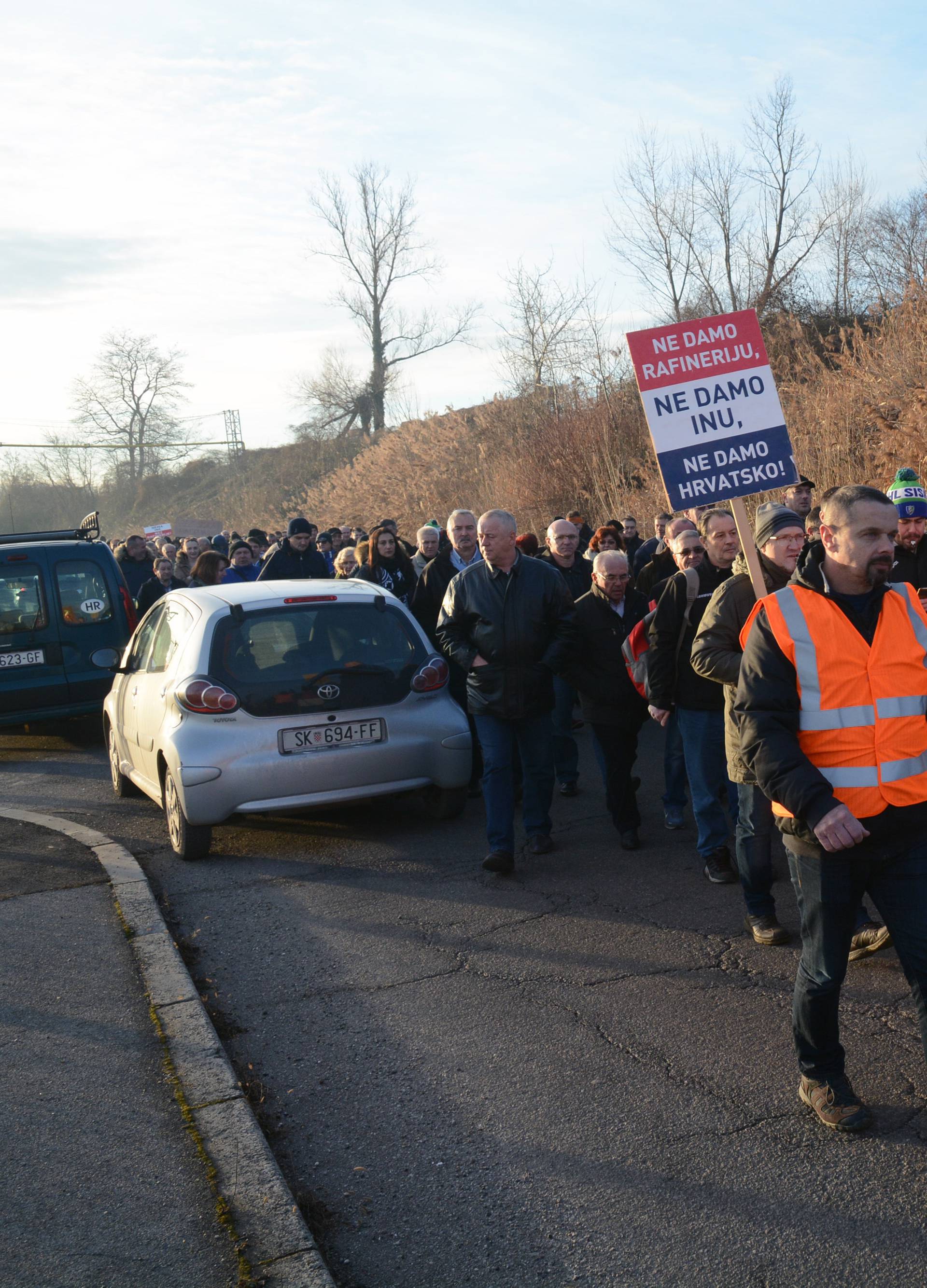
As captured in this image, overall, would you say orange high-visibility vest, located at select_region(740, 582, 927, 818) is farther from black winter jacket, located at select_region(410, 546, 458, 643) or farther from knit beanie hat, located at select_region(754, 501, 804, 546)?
black winter jacket, located at select_region(410, 546, 458, 643)

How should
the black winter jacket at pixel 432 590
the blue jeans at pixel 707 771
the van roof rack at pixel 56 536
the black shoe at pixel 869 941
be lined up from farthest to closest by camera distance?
1. the van roof rack at pixel 56 536
2. the black winter jacket at pixel 432 590
3. the blue jeans at pixel 707 771
4. the black shoe at pixel 869 941

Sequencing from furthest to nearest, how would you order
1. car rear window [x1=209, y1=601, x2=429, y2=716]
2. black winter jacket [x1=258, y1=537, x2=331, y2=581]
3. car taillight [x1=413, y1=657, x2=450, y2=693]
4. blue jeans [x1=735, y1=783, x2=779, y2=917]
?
black winter jacket [x1=258, y1=537, x2=331, y2=581] < car taillight [x1=413, y1=657, x2=450, y2=693] < car rear window [x1=209, y1=601, x2=429, y2=716] < blue jeans [x1=735, y1=783, x2=779, y2=917]

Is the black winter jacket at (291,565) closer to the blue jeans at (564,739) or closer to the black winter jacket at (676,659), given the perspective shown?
the blue jeans at (564,739)

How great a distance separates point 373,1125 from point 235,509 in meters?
71.3

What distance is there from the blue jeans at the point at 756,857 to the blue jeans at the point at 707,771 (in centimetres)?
83

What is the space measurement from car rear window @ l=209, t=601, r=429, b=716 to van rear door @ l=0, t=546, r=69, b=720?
4.95 meters

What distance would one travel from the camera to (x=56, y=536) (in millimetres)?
13562

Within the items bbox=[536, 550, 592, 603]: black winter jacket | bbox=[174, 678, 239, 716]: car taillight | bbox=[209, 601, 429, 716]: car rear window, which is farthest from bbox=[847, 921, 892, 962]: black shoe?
bbox=[536, 550, 592, 603]: black winter jacket

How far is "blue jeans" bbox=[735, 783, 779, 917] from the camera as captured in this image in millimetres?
5375

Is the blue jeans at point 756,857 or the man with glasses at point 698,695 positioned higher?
the man with glasses at point 698,695

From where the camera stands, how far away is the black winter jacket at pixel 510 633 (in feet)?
22.5

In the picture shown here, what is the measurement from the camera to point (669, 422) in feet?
20.4

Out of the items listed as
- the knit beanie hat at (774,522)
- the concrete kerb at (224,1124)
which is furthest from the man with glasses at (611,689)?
the concrete kerb at (224,1124)

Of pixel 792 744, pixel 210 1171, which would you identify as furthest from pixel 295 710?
pixel 792 744
